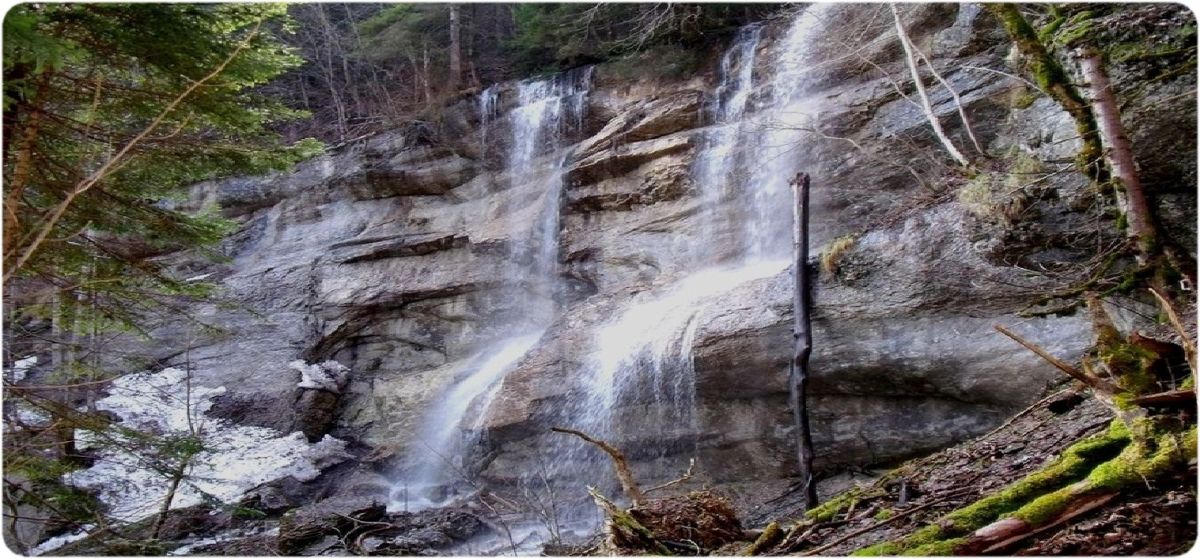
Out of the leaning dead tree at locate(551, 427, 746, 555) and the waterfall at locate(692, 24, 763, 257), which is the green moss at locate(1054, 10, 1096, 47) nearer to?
the leaning dead tree at locate(551, 427, 746, 555)

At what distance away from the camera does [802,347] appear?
673 centimetres

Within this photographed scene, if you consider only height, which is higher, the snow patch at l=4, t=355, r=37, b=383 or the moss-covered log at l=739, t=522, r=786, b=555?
the snow patch at l=4, t=355, r=37, b=383

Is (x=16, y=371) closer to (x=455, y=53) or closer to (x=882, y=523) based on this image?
(x=882, y=523)

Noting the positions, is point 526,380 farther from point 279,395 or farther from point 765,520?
point 279,395

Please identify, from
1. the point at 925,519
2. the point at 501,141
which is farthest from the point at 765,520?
the point at 501,141

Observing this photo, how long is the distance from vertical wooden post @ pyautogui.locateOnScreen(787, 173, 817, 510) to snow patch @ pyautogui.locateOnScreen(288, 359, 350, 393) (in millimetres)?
7424

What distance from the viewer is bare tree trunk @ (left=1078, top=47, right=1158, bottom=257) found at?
372 centimetres

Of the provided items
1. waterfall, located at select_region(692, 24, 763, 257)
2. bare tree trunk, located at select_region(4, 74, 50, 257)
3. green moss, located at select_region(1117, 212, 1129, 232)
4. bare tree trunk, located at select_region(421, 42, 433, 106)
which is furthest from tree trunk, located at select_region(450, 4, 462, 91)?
green moss, located at select_region(1117, 212, 1129, 232)

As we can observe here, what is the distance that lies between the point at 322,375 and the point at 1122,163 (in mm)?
10628

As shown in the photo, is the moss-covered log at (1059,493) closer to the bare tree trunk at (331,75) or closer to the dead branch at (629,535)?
the dead branch at (629,535)

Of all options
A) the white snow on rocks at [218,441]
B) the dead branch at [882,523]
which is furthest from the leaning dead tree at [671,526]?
the white snow on rocks at [218,441]

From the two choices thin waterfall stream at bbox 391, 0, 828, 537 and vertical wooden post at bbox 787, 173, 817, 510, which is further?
thin waterfall stream at bbox 391, 0, 828, 537

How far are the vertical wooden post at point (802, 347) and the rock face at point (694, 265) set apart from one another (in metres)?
0.20

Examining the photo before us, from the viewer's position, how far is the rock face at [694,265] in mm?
6277
